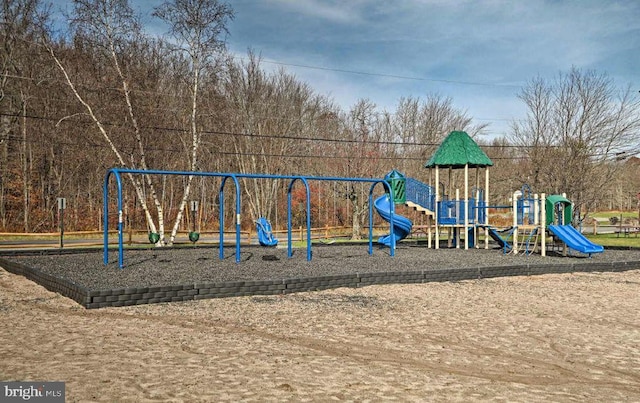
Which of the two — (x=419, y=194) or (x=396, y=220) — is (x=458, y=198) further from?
(x=396, y=220)

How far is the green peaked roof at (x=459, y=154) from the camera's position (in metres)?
20.5

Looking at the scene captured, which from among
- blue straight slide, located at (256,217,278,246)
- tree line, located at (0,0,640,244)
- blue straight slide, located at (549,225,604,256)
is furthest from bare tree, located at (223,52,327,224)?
blue straight slide, located at (549,225,604,256)

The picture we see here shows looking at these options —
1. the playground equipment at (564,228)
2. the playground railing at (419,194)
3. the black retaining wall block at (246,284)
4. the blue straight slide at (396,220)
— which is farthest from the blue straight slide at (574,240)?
the blue straight slide at (396,220)

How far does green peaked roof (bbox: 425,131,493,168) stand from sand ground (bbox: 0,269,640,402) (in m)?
10.4

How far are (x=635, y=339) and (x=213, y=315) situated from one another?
5.83 meters

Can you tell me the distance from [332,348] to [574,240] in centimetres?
1326

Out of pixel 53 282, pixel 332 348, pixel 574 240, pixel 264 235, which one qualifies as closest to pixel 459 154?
pixel 574 240

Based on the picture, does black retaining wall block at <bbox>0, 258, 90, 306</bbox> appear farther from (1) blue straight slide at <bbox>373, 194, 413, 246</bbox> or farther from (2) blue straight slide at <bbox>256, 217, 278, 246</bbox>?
(1) blue straight slide at <bbox>373, 194, 413, 246</bbox>

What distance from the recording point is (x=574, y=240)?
1714cm

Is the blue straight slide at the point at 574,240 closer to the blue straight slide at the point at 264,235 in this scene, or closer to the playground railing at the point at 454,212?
the playground railing at the point at 454,212

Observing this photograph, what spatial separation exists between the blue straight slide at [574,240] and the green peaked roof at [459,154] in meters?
3.80

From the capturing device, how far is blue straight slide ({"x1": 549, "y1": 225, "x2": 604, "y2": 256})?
16609 millimetres

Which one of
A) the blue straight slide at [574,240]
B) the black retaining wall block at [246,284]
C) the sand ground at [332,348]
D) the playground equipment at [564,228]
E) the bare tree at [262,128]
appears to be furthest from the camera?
the bare tree at [262,128]

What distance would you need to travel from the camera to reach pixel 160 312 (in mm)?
8617
